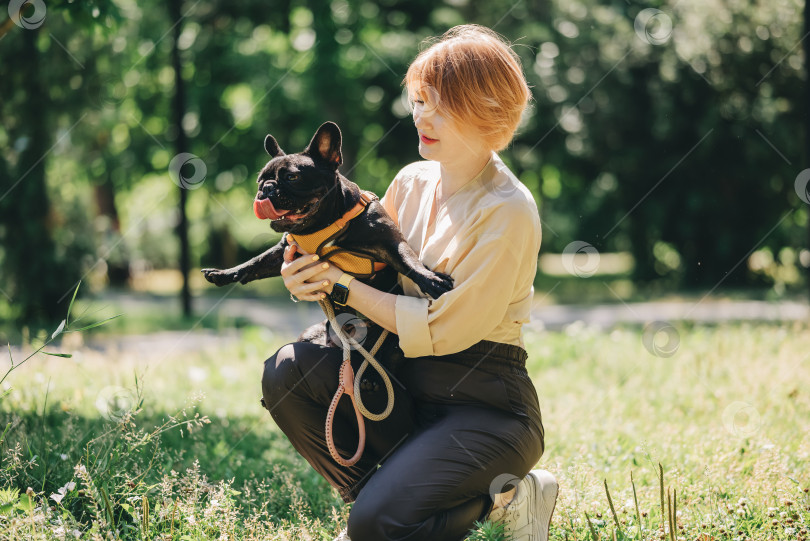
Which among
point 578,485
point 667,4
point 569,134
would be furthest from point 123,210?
point 578,485

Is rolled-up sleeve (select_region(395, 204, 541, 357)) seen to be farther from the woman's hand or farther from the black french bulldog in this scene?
the woman's hand

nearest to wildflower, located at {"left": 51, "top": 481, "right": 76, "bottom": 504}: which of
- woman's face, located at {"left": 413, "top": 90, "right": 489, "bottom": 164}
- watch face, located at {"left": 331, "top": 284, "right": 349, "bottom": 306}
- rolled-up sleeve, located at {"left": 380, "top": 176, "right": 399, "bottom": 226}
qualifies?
watch face, located at {"left": 331, "top": 284, "right": 349, "bottom": 306}

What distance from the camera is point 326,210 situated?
101 inches

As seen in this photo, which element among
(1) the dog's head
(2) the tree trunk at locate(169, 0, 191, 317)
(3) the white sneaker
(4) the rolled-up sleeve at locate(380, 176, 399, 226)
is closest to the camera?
(1) the dog's head

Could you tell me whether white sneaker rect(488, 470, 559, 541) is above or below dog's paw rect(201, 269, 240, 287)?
below

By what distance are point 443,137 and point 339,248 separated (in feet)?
1.72

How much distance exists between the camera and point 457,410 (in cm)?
257

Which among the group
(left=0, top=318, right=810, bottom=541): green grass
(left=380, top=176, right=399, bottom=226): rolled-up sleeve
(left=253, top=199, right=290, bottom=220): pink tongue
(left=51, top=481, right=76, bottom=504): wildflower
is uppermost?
(left=253, top=199, right=290, bottom=220): pink tongue

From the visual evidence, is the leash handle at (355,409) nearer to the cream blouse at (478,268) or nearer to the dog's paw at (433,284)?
the cream blouse at (478,268)

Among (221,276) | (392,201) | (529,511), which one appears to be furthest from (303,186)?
(529,511)

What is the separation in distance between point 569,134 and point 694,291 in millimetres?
3878

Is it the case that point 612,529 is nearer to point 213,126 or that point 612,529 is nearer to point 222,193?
point 213,126

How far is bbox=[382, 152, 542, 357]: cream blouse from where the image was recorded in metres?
2.46

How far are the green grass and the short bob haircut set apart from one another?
1.34m
